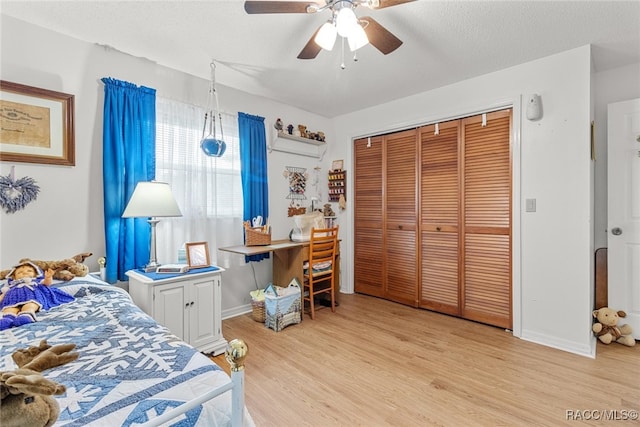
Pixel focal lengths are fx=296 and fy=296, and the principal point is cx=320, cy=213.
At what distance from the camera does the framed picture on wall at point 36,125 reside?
1917mm

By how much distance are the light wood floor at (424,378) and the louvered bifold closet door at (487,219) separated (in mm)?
238

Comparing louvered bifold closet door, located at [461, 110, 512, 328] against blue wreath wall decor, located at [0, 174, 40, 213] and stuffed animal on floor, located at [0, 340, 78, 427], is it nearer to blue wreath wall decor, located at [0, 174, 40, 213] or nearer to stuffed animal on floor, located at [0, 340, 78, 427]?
stuffed animal on floor, located at [0, 340, 78, 427]

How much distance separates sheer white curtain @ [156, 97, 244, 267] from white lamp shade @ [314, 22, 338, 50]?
158 centimetres

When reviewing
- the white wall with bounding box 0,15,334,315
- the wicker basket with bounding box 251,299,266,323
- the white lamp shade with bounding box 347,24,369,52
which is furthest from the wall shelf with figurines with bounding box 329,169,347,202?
the white lamp shade with bounding box 347,24,369,52

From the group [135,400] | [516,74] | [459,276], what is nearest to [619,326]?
[459,276]

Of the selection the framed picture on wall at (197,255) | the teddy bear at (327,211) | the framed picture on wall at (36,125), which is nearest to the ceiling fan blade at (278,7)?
the framed picture on wall at (36,125)

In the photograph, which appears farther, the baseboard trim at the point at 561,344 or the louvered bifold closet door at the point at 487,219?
the louvered bifold closet door at the point at 487,219

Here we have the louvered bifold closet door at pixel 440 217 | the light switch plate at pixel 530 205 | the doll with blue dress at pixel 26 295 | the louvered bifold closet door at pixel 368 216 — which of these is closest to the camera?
the doll with blue dress at pixel 26 295

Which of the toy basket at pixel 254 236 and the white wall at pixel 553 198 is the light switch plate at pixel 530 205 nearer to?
the white wall at pixel 553 198

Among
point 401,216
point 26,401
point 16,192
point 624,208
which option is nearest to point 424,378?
point 401,216

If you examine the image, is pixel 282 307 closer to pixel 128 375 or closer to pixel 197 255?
pixel 197 255

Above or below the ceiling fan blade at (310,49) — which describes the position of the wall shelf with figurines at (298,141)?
below

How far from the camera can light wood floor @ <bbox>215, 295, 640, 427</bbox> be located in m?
1.63

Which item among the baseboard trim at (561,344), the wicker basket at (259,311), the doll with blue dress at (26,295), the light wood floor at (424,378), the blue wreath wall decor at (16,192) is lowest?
the light wood floor at (424,378)
